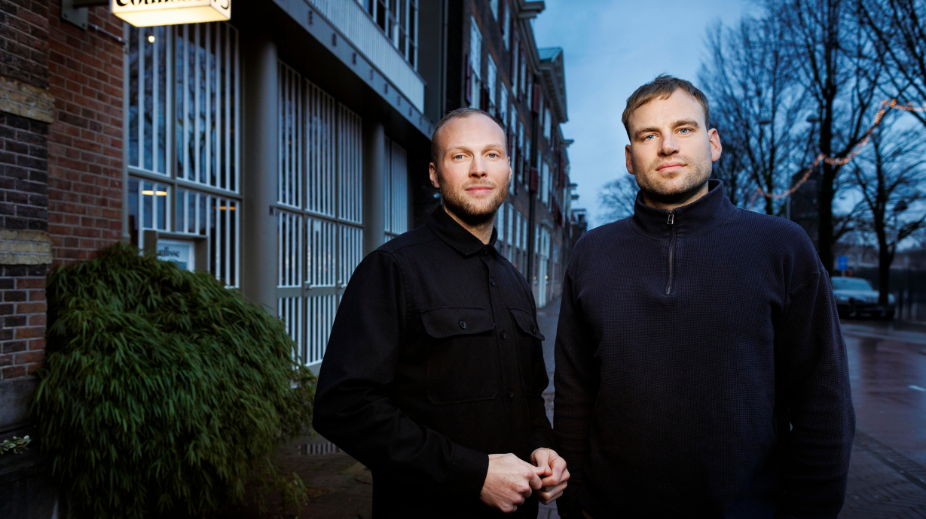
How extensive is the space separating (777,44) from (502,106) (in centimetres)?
1024

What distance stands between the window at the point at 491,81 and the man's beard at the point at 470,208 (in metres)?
15.3

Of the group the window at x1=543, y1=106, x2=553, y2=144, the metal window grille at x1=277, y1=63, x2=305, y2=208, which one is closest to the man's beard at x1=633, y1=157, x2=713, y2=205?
the metal window grille at x1=277, y1=63, x2=305, y2=208

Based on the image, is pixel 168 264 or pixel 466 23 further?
pixel 466 23

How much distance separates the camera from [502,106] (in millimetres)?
20062

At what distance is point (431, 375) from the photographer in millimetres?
1758

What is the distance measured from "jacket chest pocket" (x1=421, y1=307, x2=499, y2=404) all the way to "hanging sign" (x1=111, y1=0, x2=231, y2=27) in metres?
2.86

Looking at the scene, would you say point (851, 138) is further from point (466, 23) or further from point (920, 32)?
point (466, 23)

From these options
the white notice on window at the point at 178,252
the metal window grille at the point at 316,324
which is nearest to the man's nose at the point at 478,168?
the white notice on window at the point at 178,252

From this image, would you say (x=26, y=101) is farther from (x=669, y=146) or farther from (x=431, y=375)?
(x=669, y=146)

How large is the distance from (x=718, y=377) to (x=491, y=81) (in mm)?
17206

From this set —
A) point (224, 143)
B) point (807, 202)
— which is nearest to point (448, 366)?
point (224, 143)

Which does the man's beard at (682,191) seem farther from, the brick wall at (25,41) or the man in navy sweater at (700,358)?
the brick wall at (25,41)

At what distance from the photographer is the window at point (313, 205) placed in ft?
23.5

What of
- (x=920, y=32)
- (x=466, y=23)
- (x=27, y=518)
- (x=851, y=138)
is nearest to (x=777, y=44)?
(x=851, y=138)
